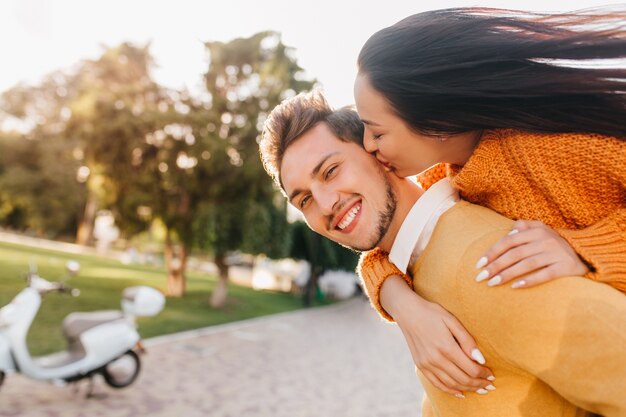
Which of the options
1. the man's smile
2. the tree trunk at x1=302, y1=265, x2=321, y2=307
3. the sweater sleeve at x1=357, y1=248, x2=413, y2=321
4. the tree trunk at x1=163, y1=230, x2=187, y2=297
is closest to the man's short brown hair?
the man's smile

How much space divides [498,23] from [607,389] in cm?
86

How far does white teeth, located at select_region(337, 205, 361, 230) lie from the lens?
1.63 metres

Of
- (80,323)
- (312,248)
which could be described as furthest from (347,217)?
(312,248)

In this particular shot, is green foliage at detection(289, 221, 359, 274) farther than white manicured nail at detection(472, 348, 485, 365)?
Yes

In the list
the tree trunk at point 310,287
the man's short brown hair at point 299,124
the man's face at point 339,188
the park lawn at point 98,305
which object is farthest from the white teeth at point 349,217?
the tree trunk at point 310,287

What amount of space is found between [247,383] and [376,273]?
7118mm

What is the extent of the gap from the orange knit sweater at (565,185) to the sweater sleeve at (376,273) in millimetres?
382

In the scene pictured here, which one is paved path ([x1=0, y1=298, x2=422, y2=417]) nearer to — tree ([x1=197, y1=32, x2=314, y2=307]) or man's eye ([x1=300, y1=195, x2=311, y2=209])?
tree ([x1=197, y1=32, x2=314, y2=307])

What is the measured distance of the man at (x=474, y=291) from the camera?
3.21 ft

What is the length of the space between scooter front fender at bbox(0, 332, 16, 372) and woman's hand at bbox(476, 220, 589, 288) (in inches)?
235

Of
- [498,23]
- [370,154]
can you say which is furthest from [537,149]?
[370,154]

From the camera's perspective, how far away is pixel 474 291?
1.12 m

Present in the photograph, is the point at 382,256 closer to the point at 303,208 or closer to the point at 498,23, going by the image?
the point at 303,208

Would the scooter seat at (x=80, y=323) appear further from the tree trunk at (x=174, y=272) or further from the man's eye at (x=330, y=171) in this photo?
the tree trunk at (x=174, y=272)
